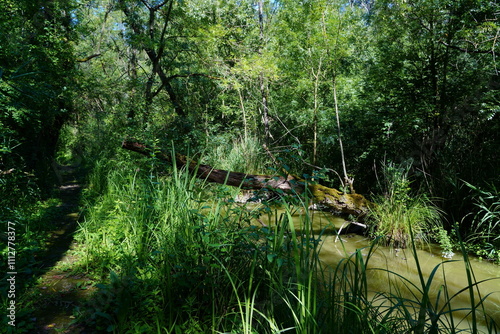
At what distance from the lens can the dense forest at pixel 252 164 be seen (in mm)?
1700

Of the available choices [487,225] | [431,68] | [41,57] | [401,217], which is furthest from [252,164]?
[41,57]

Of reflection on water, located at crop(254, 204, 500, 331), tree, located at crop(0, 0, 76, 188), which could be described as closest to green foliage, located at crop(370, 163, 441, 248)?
reflection on water, located at crop(254, 204, 500, 331)

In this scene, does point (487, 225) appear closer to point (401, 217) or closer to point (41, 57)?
point (401, 217)

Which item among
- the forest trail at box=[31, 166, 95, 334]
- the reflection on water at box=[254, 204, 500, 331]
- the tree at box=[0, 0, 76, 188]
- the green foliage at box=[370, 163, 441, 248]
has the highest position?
the tree at box=[0, 0, 76, 188]

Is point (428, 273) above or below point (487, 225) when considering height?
below

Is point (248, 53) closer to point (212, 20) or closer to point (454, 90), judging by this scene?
point (212, 20)

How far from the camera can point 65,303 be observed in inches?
80.4

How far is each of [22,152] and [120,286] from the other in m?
4.36

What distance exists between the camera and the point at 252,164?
634cm

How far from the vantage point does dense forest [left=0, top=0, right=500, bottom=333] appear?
170 cm

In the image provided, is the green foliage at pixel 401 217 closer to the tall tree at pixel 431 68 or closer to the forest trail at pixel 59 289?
the tall tree at pixel 431 68

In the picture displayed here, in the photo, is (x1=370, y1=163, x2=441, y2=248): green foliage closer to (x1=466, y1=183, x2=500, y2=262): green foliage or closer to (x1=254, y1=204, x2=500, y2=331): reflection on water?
(x1=254, y1=204, x2=500, y2=331): reflection on water

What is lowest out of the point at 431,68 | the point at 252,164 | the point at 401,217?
the point at 401,217

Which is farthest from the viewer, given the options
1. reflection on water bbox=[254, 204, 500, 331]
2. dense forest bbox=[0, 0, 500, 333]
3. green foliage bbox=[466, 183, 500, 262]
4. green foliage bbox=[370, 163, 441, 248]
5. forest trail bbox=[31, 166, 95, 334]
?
green foliage bbox=[370, 163, 441, 248]
